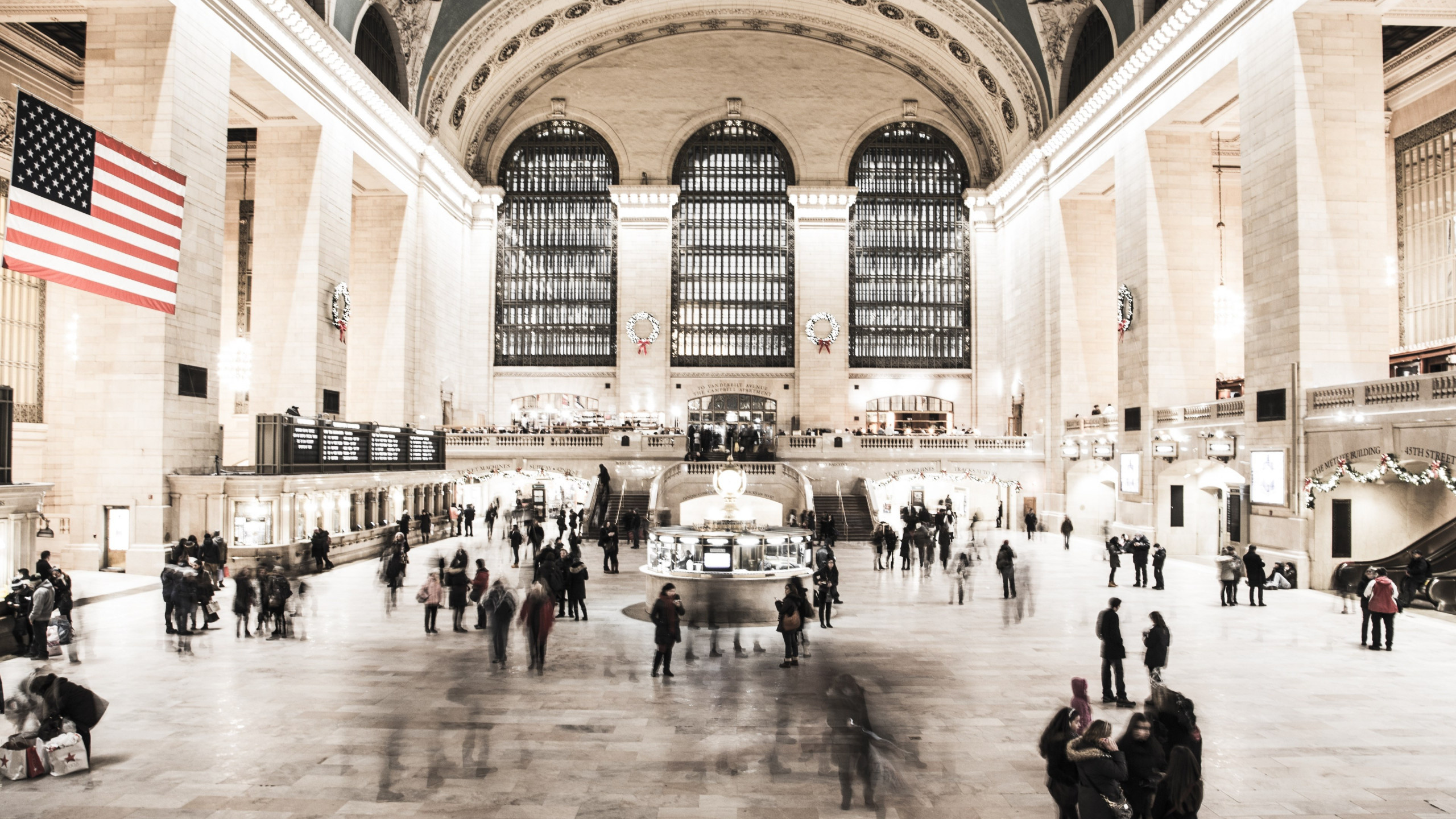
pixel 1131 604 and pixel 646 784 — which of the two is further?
pixel 1131 604

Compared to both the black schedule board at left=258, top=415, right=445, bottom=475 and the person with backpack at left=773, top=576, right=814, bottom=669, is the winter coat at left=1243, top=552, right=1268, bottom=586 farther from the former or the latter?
the black schedule board at left=258, top=415, right=445, bottom=475

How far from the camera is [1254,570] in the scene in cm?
1540

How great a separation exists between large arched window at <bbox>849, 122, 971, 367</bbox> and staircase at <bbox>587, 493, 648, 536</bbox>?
1551 cm

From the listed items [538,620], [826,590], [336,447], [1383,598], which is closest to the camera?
[538,620]

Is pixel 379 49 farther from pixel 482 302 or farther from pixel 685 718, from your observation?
pixel 685 718

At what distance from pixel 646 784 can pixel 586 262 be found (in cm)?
3592

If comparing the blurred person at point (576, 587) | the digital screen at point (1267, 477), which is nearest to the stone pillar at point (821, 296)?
the digital screen at point (1267, 477)

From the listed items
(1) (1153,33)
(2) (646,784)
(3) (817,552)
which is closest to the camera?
(2) (646,784)

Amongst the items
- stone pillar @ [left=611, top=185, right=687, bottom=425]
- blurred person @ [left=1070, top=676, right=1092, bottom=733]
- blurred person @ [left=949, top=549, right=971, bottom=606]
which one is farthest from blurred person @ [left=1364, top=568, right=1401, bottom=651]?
stone pillar @ [left=611, top=185, right=687, bottom=425]

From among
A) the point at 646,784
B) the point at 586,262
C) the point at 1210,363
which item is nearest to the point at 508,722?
the point at 646,784

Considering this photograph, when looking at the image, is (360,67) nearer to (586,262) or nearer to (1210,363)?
(586,262)

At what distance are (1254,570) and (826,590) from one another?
794 centimetres

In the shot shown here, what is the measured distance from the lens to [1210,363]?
2528 cm

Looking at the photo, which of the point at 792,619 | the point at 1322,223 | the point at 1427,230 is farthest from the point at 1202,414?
the point at 792,619
